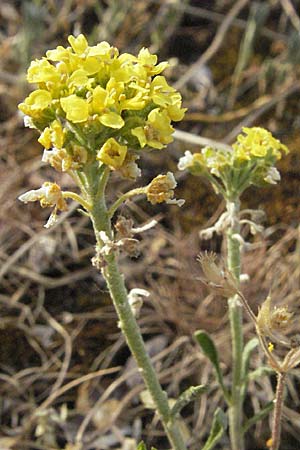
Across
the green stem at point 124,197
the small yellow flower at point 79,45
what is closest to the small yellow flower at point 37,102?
the small yellow flower at point 79,45

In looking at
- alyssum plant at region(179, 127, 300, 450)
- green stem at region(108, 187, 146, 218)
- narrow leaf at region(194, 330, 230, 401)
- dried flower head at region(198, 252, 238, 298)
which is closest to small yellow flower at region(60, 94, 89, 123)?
green stem at region(108, 187, 146, 218)

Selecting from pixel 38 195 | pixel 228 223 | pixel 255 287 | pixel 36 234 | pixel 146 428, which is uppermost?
pixel 38 195

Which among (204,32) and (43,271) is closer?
(43,271)

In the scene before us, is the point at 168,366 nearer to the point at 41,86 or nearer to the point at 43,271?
the point at 43,271

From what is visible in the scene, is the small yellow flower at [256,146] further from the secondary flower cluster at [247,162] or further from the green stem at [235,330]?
the green stem at [235,330]

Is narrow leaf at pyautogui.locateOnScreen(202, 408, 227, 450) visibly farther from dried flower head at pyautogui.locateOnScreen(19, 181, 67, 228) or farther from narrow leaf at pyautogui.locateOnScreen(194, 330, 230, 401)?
dried flower head at pyautogui.locateOnScreen(19, 181, 67, 228)

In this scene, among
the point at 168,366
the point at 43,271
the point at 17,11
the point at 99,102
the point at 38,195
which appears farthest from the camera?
the point at 17,11

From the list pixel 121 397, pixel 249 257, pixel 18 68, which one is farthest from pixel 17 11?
pixel 121 397
